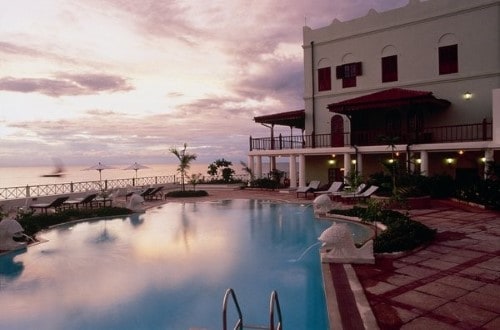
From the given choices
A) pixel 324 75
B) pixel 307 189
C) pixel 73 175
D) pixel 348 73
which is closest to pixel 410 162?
pixel 307 189

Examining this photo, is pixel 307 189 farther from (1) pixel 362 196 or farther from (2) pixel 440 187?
(2) pixel 440 187

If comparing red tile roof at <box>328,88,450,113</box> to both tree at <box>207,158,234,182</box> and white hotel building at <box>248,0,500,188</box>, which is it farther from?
tree at <box>207,158,234,182</box>

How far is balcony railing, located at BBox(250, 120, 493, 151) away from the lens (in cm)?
1884

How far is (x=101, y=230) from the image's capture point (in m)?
14.0

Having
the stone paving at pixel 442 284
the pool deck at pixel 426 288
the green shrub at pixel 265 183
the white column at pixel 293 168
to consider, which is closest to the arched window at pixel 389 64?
the white column at pixel 293 168

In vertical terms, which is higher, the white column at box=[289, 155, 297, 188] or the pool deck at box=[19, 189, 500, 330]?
the white column at box=[289, 155, 297, 188]

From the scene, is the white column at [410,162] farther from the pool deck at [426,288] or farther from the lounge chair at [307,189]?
the pool deck at [426,288]

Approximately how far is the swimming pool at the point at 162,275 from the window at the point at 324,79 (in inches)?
512

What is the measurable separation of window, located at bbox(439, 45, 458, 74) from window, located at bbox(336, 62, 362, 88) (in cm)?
463

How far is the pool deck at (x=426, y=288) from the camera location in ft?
16.0

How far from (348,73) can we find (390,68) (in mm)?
2606

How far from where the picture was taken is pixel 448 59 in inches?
807

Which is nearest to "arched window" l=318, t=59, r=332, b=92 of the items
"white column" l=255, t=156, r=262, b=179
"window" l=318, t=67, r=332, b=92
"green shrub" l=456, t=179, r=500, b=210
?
"window" l=318, t=67, r=332, b=92

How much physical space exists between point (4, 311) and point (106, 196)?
1292cm
